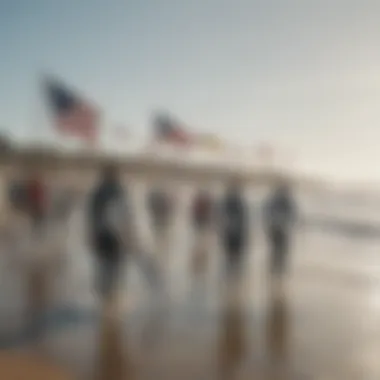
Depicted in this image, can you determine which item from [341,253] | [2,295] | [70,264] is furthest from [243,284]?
[341,253]

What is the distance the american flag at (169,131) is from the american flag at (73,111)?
1.08 feet

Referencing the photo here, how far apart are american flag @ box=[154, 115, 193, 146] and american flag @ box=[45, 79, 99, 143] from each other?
1.08ft

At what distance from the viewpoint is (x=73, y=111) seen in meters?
2.95

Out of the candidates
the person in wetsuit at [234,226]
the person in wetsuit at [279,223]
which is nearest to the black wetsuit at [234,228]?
the person in wetsuit at [234,226]

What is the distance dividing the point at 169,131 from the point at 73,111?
55 centimetres

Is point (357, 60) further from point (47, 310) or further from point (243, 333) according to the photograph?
point (47, 310)

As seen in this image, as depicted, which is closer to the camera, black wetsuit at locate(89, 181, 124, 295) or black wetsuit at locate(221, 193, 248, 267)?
black wetsuit at locate(89, 181, 124, 295)

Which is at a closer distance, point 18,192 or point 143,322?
point 143,322

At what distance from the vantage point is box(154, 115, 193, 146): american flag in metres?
2.75

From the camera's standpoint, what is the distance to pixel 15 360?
6.23 feet

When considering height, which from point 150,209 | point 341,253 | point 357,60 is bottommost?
point 341,253

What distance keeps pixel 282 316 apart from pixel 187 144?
3.25 ft

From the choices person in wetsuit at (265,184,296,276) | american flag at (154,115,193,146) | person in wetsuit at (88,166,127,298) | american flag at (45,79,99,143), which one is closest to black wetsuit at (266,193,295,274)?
person in wetsuit at (265,184,296,276)

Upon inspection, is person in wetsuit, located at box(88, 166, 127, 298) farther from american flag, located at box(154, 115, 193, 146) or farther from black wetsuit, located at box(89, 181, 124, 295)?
american flag, located at box(154, 115, 193, 146)
